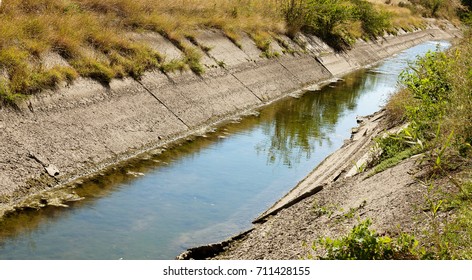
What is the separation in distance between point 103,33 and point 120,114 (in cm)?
280

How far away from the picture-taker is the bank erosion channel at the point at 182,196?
807 cm

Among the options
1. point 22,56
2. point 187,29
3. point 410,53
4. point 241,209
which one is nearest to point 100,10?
point 187,29

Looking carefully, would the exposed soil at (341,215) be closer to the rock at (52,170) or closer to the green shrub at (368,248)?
the green shrub at (368,248)

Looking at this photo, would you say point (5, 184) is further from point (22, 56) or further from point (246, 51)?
point (246, 51)

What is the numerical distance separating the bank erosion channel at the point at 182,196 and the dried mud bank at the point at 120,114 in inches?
17.5

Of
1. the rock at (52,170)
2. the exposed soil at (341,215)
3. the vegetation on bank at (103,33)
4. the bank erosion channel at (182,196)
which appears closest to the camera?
the exposed soil at (341,215)

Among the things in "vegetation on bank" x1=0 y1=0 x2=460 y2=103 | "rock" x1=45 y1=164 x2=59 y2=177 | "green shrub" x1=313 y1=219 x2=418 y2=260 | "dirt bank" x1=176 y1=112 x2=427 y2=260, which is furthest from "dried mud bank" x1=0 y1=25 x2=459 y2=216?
"green shrub" x1=313 y1=219 x2=418 y2=260

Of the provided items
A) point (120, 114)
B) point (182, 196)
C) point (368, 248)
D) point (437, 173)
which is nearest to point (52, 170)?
point (182, 196)

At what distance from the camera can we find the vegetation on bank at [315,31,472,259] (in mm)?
5457

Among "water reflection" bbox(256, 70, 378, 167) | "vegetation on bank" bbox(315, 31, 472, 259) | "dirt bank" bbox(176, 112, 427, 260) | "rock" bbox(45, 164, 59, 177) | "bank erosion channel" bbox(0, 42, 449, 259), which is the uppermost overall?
"vegetation on bank" bbox(315, 31, 472, 259)

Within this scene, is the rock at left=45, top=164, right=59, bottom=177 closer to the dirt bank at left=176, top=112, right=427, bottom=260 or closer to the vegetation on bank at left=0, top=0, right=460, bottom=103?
the vegetation on bank at left=0, top=0, right=460, bottom=103

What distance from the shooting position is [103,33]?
14.3 metres

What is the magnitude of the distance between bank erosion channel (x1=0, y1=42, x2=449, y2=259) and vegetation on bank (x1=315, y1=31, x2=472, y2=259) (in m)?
2.42

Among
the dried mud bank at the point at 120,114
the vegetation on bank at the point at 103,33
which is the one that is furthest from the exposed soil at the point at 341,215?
the vegetation on bank at the point at 103,33
